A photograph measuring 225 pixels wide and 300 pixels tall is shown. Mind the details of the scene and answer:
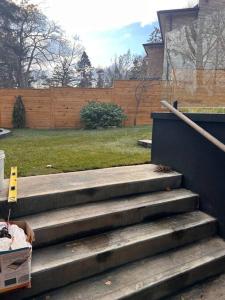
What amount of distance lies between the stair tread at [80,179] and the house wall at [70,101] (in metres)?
7.91

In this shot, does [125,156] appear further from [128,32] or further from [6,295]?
[128,32]

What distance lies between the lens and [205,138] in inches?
113

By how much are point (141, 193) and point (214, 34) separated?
12.9 meters

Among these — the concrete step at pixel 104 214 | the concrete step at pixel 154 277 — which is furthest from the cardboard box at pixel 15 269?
the concrete step at pixel 104 214

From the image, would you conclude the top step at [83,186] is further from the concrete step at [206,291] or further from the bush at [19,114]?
the bush at [19,114]

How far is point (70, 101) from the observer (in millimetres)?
11336

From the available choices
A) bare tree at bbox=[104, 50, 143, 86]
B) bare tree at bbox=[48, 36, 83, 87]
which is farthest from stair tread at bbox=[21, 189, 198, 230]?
bare tree at bbox=[104, 50, 143, 86]

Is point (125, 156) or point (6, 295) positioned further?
point (125, 156)

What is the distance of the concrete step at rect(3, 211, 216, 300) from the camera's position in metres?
1.99

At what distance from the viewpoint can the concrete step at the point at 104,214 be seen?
7.37ft

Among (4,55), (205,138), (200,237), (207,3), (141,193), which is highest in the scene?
(207,3)

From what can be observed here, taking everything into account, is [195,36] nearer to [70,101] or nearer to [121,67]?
[70,101]

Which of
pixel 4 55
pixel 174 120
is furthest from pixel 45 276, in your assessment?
pixel 4 55

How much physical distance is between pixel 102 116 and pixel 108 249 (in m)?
8.53
